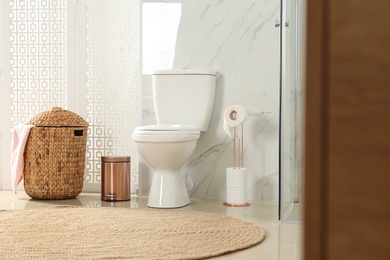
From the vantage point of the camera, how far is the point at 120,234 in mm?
2527

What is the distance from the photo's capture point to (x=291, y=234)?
262 cm

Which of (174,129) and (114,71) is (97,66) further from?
(174,129)

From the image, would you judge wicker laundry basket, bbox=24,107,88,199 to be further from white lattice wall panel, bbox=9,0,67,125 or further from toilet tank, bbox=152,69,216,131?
toilet tank, bbox=152,69,216,131

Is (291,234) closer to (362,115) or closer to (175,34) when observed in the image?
(175,34)

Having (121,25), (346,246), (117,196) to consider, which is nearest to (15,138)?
(117,196)

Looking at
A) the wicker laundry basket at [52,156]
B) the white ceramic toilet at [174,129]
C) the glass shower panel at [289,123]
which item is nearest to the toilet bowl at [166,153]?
the white ceramic toilet at [174,129]

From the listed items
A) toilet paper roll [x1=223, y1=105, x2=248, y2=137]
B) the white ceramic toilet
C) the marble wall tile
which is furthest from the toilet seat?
the marble wall tile

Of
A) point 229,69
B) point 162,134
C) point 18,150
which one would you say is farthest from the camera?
point 229,69

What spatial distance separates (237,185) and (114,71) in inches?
47.6

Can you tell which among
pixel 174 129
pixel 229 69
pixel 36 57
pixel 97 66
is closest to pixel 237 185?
pixel 174 129

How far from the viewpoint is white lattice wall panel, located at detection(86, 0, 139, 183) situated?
13.1 ft

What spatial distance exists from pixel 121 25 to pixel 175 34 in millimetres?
430

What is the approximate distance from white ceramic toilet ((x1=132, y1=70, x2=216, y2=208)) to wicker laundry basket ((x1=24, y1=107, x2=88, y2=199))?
1.84 feet

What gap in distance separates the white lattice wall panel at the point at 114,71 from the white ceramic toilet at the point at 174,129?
1.24ft
